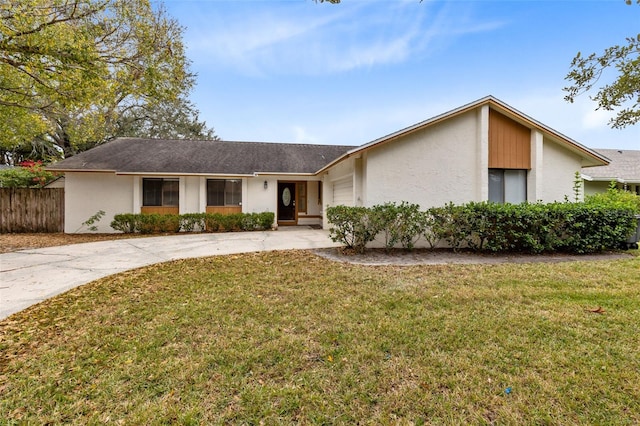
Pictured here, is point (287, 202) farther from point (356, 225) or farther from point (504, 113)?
point (504, 113)

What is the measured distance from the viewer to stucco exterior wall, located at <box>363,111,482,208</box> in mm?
8578

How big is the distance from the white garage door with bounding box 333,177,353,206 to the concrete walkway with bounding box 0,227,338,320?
2139 mm

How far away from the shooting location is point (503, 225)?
25.2 feet

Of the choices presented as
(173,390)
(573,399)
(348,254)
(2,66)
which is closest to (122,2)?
(2,66)

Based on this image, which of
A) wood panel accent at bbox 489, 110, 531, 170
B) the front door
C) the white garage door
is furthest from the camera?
the front door

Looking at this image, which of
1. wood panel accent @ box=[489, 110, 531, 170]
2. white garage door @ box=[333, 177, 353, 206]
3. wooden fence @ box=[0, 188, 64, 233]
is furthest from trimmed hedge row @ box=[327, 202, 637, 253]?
wooden fence @ box=[0, 188, 64, 233]

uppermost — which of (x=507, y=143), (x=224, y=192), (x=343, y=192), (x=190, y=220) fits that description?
(x=507, y=143)

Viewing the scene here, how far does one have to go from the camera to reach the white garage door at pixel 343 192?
11.0 meters

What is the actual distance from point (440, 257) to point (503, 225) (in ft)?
6.45

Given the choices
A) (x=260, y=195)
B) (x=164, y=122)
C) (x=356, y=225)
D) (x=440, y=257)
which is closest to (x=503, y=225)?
(x=440, y=257)

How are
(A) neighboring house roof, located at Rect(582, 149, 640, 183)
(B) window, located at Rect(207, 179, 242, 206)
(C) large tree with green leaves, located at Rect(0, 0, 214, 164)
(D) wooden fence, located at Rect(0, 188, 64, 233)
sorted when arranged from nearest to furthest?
(C) large tree with green leaves, located at Rect(0, 0, 214, 164)
(D) wooden fence, located at Rect(0, 188, 64, 233)
(B) window, located at Rect(207, 179, 242, 206)
(A) neighboring house roof, located at Rect(582, 149, 640, 183)

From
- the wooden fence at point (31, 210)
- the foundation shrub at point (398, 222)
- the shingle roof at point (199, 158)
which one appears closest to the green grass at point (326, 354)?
the foundation shrub at point (398, 222)

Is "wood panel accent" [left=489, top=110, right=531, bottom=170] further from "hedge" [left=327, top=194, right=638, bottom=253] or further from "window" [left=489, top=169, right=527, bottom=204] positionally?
"hedge" [left=327, top=194, right=638, bottom=253]

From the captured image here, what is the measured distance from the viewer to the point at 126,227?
12.3 m
